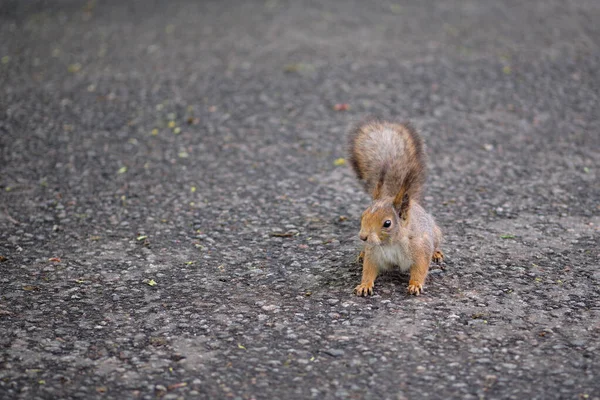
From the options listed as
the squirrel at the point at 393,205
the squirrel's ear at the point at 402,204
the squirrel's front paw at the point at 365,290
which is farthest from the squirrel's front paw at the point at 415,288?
the squirrel's ear at the point at 402,204

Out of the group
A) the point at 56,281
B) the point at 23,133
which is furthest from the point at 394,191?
the point at 23,133

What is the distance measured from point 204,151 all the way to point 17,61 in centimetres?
362

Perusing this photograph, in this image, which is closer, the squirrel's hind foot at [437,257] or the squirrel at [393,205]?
the squirrel at [393,205]

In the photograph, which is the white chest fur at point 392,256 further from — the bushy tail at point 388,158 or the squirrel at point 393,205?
the bushy tail at point 388,158

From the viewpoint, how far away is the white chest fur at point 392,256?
12.5ft

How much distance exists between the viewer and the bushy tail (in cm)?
395

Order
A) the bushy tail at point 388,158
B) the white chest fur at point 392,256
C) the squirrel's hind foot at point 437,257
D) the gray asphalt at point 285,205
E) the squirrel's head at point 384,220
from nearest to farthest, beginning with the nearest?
1. the gray asphalt at point 285,205
2. the squirrel's head at point 384,220
3. the white chest fur at point 392,256
4. the bushy tail at point 388,158
5. the squirrel's hind foot at point 437,257

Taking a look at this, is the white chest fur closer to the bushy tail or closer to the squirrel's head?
the squirrel's head

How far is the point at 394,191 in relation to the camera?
3939 millimetres

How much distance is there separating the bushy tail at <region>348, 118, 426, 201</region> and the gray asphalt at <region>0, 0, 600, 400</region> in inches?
20.6

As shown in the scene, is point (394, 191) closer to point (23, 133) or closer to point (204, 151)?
point (204, 151)

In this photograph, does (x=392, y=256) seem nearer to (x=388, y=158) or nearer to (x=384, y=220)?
(x=384, y=220)

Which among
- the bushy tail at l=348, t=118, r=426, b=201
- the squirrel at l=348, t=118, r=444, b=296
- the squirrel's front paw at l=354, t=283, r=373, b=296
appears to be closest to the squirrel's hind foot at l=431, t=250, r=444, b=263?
the squirrel at l=348, t=118, r=444, b=296

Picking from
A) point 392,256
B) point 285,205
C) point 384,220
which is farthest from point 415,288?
point 285,205
